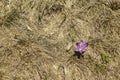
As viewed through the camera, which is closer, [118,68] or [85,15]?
[118,68]

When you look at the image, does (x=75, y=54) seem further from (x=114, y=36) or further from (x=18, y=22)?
(x=18, y=22)

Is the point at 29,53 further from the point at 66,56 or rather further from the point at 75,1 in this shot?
the point at 75,1

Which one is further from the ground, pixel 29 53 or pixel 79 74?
pixel 29 53

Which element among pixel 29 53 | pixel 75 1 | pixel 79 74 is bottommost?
pixel 79 74

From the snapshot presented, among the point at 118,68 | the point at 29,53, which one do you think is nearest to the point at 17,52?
the point at 29,53

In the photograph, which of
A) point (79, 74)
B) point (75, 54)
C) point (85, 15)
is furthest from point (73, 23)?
point (79, 74)

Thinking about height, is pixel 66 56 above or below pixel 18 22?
below
